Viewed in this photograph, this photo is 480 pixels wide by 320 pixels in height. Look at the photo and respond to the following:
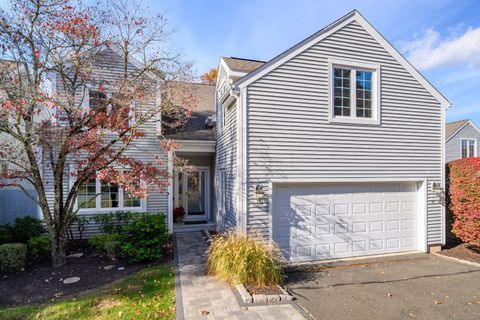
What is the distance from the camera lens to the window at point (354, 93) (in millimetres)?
7465

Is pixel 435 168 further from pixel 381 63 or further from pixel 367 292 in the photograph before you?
pixel 367 292

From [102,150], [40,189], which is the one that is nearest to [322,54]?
[102,150]

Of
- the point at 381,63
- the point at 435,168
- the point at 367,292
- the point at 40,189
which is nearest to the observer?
the point at 367,292

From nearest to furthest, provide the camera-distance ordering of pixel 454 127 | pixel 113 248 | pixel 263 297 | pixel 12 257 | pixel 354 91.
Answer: pixel 263 297 < pixel 12 257 < pixel 113 248 < pixel 354 91 < pixel 454 127

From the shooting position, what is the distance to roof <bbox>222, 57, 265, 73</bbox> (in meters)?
8.31

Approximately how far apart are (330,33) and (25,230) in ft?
36.6

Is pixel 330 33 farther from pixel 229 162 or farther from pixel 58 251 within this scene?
pixel 58 251

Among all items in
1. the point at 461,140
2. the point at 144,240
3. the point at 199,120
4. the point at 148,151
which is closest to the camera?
the point at 144,240

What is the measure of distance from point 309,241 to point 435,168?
16.3 ft

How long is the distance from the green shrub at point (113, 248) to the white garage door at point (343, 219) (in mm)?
4459

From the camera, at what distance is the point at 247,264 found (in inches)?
216

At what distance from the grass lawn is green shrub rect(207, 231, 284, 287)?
1195mm

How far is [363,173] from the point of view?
7.61 meters

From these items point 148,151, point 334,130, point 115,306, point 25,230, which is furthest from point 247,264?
point 25,230
